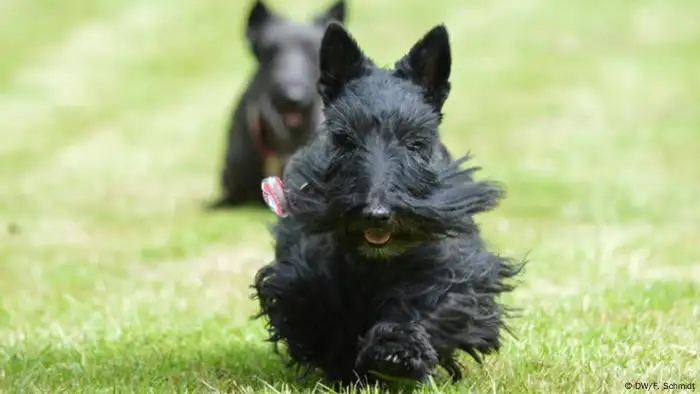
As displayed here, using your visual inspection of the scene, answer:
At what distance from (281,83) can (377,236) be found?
8.73m

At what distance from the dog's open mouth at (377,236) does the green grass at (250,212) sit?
2.07ft

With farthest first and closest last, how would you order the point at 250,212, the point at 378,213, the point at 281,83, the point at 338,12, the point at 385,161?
1. the point at 250,212
2. the point at 281,83
3. the point at 338,12
4. the point at 385,161
5. the point at 378,213

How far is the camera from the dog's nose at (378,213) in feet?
14.6

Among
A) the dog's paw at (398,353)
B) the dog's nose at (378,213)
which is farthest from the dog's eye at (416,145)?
the dog's paw at (398,353)

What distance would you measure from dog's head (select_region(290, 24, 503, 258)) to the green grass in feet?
2.22

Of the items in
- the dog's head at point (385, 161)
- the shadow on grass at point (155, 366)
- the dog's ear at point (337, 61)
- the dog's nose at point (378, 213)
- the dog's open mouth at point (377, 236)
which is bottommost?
the shadow on grass at point (155, 366)

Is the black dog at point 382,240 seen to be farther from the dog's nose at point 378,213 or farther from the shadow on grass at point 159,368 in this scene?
the shadow on grass at point 159,368

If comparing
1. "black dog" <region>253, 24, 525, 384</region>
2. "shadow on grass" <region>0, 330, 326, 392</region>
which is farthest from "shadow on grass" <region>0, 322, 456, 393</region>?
"black dog" <region>253, 24, 525, 384</region>

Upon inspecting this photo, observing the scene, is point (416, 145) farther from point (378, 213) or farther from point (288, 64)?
point (288, 64)

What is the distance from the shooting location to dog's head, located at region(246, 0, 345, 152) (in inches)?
518

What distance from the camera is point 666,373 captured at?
15.5 ft

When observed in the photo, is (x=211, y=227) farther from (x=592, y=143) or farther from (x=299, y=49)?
(x=592, y=143)

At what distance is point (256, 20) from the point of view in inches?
528

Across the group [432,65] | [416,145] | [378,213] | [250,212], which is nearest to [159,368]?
[378,213]
